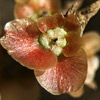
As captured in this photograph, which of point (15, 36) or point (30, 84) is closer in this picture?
point (15, 36)

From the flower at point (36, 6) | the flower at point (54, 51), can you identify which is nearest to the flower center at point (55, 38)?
the flower at point (54, 51)

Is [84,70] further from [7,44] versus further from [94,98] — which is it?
[94,98]

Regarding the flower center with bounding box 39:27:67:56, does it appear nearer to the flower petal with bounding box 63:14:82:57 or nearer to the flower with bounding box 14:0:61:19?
the flower petal with bounding box 63:14:82:57

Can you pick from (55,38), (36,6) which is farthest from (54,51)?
(36,6)

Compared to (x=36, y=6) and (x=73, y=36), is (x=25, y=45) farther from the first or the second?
(x=36, y=6)

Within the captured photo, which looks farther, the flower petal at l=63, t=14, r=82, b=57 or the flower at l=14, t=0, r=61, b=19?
the flower at l=14, t=0, r=61, b=19

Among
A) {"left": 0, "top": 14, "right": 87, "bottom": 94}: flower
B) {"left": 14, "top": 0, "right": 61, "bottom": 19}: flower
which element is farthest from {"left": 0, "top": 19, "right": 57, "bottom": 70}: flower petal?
{"left": 14, "top": 0, "right": 61, "bottom": 19}: flower

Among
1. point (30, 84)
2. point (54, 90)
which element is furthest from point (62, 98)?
point (54, 90)
